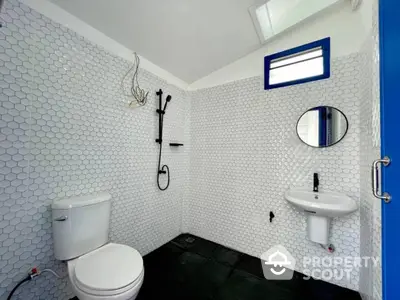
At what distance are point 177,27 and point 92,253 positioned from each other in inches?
82.0

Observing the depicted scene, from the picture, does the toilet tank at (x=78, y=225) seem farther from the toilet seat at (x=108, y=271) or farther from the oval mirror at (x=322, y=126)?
the oval mirror at (x=322, y=126)

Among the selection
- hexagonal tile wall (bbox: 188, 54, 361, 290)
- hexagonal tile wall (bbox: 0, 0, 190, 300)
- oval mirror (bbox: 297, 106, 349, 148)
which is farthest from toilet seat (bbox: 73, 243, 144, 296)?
oval mirror (bbox: 297, 106, 349, 148)

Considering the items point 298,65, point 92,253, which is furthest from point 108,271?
point 298,65

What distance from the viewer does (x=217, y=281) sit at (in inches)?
66.1

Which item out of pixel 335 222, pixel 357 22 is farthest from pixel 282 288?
pixel 357 22

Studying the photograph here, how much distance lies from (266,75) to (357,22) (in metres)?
0.85

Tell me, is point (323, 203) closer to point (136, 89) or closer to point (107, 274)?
point (107, 274)

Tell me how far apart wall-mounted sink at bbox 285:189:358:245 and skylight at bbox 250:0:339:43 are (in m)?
1.72

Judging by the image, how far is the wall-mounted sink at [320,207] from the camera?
4.45 feet

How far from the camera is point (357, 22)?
1621mm

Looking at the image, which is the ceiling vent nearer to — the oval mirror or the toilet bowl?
the oval mirror

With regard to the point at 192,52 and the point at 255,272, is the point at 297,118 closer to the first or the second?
the point at 192,52

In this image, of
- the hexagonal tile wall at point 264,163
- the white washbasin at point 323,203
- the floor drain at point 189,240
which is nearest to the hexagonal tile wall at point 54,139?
the floor drain at point 189,240

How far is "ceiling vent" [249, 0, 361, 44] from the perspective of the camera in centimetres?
165
